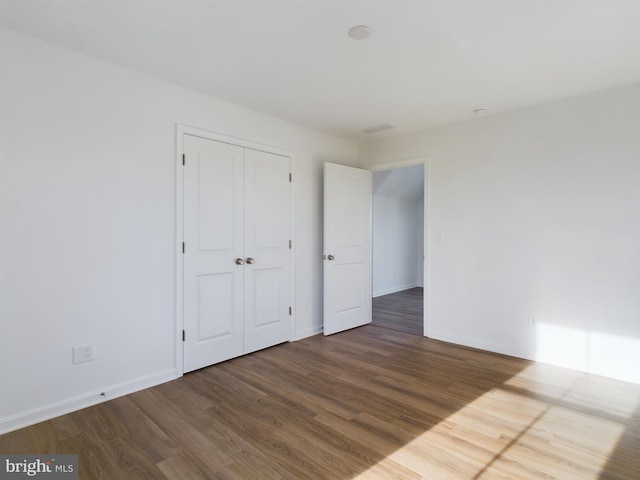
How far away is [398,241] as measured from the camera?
7.30 m

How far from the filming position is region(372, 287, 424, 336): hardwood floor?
14.8ft

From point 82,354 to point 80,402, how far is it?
0.34m

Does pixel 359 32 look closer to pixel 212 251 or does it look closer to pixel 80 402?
pixel 212 251

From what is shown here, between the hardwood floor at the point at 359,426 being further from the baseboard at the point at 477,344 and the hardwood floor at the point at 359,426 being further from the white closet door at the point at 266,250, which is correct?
the white closet door at the point at 266,250

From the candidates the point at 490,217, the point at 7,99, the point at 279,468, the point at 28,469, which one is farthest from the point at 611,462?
the point at 7,99

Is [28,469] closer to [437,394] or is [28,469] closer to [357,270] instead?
[437,394]

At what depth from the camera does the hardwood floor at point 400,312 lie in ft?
14.8

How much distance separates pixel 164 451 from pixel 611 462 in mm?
2500

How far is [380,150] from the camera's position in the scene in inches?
178

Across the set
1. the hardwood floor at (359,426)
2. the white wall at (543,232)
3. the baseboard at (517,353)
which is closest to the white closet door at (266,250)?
the hardwood floor at (359,426)

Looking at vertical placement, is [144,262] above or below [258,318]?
above

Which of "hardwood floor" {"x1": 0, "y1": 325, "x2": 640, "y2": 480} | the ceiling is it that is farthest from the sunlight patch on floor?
the ceiling

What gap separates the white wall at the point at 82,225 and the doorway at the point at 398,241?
11.4 ft

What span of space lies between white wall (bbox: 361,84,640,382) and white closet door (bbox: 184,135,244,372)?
2.29 meters
